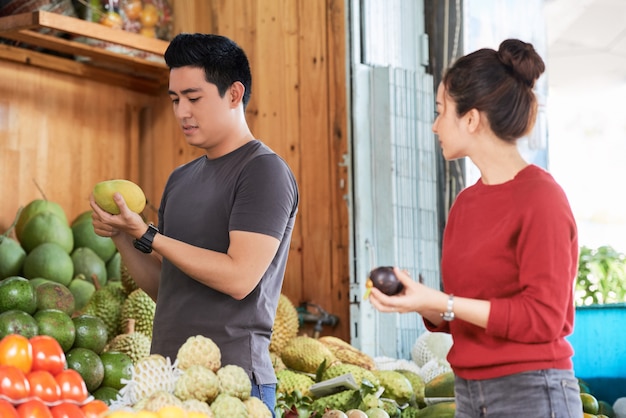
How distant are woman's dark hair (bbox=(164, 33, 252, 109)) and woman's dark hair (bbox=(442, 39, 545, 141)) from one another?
2.18ft

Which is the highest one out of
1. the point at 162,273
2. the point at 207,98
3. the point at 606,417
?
the point at 207,98

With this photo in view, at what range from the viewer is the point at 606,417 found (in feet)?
10.2

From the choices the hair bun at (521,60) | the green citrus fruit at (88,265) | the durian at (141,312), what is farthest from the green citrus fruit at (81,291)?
the hair bun at (521,60)

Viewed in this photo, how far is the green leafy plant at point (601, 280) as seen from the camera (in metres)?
4.20

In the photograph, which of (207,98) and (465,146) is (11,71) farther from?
(465,146)

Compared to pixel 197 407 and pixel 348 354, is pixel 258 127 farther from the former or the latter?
pixel 197 407

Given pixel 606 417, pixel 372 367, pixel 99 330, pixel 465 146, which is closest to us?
pixel 465 146

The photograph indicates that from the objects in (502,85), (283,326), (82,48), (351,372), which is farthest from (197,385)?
(82,48)

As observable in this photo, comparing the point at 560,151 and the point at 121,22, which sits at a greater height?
the point at 121,22

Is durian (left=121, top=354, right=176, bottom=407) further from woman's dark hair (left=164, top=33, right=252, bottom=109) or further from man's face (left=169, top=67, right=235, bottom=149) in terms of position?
woman's dark hair (left=164, top=33, right=252, bottom=109)

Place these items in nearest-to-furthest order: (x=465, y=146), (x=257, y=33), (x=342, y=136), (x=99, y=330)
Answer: (x=465, y=146) → (x=99, y=330) → (x=342, y=136) → (x=257, y=33)

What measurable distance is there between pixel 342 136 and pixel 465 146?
2.20 metres

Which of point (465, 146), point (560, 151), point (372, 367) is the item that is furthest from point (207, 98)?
point (560, 151)

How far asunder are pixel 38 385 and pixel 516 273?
0.87 m
